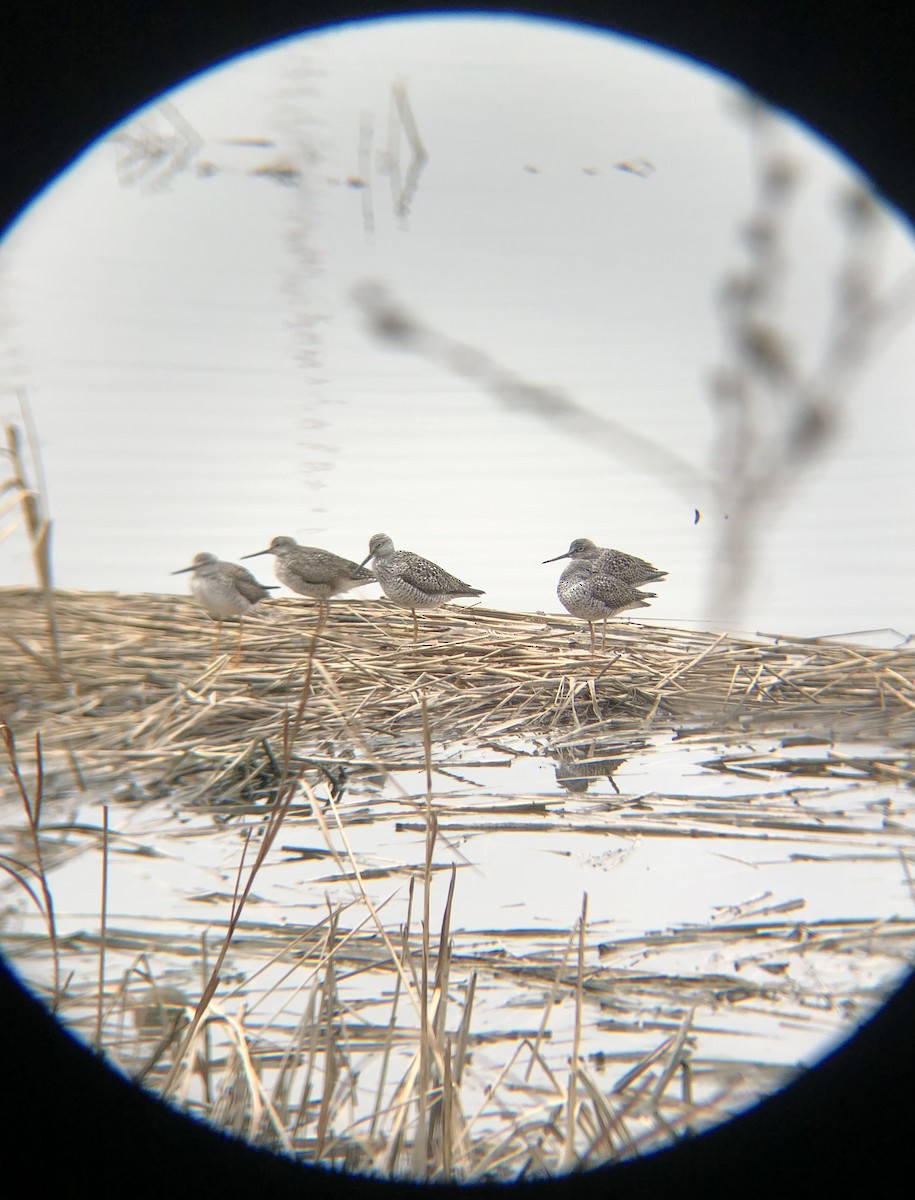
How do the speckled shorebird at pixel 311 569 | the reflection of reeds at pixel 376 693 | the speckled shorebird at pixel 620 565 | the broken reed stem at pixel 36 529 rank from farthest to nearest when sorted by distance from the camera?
1. the speckled shorebird at pixel 311 569
2. the speckled shorebird at pixel 620 565
3. the reflection of reeds at pixel 376 693
4. the broken reed stem at pixel 36 529

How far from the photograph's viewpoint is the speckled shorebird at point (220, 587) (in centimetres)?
350

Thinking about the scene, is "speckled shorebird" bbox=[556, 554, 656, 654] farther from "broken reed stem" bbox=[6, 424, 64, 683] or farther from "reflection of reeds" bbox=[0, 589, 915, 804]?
"broken reed stem" bbox=[6, 424, 64, 683]

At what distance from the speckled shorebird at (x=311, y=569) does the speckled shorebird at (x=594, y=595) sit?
2.55 ft

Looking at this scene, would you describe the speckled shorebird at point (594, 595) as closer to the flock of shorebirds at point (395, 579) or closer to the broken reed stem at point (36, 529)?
the flock of shorebirds at point (395, 579)

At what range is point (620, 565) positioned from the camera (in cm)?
369

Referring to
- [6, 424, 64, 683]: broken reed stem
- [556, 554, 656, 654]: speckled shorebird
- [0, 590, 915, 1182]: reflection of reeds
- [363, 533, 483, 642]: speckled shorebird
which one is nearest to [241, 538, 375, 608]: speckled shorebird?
[363, 533, 483, 642]: speckled shorebird

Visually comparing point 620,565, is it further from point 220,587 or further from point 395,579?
point 220,587

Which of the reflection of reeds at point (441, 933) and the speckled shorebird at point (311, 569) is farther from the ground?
the speckled shorebird at point (311, 569)

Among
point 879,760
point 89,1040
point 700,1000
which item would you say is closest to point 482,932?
point 700,1000

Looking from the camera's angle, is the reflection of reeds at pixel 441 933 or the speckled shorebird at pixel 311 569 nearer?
the reflection of reeds at pixel 441 933

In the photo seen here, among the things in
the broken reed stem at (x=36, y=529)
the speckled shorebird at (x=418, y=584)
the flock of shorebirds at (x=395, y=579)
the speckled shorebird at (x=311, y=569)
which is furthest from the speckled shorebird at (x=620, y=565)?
the broken reed stem at (x=36, y=529)

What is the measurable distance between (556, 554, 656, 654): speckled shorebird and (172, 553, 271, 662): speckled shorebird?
3.13ft

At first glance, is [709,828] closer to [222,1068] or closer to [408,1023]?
[408,1023]

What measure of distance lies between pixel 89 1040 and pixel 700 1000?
777mm
